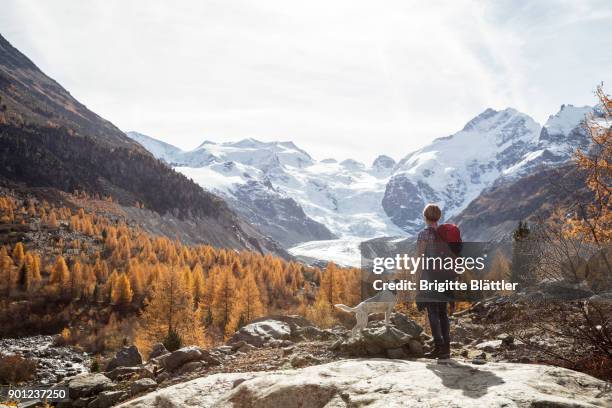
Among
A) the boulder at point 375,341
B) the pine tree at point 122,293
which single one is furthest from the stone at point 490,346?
the pine tree at point 122,293

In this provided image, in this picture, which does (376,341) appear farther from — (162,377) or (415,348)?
(162,377)

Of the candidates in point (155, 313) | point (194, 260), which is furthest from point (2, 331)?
point (194, 260)

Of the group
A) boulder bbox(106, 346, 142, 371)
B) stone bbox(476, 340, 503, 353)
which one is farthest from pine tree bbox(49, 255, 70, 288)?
stone bbox(476, 340, 503, 353)

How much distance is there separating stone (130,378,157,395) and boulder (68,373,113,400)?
2.80 metres

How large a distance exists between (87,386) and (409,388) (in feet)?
46.6

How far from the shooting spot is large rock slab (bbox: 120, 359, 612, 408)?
745 centimetres

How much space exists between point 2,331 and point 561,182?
91872mm

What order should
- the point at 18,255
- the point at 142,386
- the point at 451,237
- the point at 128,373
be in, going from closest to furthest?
the point at 451,237, the point at 142,386, the point at 128,373, the point at 18,255

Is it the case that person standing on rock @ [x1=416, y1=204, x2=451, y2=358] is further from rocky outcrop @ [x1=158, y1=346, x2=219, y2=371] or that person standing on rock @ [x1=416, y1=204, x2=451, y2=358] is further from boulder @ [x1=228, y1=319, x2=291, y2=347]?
boulder @ [x1=228, y1=319, x2=291, y2=347]

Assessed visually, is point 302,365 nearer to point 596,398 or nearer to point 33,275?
point 596,398

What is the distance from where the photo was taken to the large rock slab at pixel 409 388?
24.4ft

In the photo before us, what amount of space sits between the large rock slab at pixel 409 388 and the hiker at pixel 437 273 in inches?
59.7

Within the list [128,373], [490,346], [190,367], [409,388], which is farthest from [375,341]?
[128,373]

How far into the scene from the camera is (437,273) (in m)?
11.6
